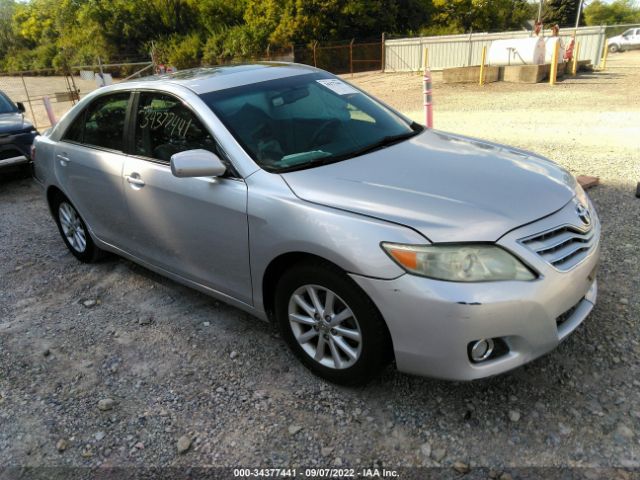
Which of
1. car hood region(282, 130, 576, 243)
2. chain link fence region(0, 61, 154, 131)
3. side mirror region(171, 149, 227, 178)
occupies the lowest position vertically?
chain link fence region(0, 61, 154, 131)

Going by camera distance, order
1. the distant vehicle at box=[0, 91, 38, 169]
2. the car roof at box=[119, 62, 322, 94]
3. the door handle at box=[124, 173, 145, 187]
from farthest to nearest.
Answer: the distant vehicle at box=[0, 91, 38, 169] → the door handle at box=[124, 173, 145, 187] → the car roof at box=[119, 62, 322, 94]

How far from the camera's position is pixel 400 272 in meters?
2.28

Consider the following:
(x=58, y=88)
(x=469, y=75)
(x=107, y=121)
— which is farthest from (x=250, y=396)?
(x=58, y=88)

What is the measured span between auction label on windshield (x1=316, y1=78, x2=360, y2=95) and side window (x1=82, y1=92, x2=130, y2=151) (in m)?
1.45

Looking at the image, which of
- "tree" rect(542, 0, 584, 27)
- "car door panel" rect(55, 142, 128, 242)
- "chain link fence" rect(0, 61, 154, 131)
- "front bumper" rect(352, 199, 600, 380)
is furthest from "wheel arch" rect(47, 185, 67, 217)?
"tree" rect(542, 0, 584, 27)

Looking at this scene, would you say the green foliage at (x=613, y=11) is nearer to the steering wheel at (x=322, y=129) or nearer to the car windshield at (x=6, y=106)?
the car windshield at (x=6, y=106)

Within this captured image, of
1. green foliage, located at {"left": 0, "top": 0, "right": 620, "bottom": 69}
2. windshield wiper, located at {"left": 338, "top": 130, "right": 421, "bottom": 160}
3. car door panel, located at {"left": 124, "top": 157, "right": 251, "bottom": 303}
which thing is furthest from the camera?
green foliage, located at {"left": 0, "top": 0, "right": 620, "bottom": 69}

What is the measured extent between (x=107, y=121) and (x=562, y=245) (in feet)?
10.9

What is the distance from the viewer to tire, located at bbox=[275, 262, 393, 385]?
2.46 metres

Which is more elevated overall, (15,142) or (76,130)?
(76,130)

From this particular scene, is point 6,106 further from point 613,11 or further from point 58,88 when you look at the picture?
point 613,11

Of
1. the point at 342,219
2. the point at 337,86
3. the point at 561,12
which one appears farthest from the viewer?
the point at 561,12

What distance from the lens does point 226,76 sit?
11.6ft

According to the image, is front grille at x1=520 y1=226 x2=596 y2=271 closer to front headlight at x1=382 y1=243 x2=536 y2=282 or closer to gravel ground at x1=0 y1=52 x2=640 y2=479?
front headlight at x1=382 y1=243 x2=536 y2=282
